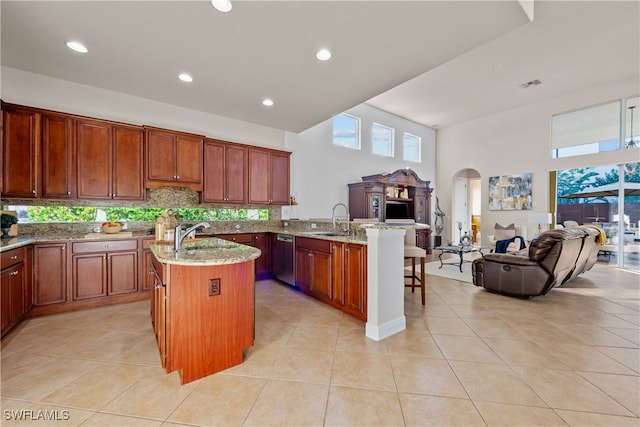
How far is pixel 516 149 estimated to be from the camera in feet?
24.0

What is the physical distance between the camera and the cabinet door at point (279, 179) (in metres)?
4.99

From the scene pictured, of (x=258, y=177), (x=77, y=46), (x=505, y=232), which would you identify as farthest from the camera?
(x=505, y=232)

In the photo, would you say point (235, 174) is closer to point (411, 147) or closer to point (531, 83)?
point (411, 147)

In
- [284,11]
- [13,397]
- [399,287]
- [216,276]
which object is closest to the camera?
[13,397]

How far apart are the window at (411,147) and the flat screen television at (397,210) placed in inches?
68.6

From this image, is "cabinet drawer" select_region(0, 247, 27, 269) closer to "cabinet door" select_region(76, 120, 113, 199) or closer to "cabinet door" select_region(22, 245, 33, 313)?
"cabinet door" select_region(22, 245, 33, 313)

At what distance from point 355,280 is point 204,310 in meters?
1.53

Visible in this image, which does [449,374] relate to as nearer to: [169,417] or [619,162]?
[169,417]

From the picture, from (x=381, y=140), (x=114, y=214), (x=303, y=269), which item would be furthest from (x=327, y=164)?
(x=114, y=214)

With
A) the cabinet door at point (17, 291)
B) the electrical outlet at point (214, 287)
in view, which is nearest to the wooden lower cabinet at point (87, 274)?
the cabinet door at point (17, 291)

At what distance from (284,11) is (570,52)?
214 inches

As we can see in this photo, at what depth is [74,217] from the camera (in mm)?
3508

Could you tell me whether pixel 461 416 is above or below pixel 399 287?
below

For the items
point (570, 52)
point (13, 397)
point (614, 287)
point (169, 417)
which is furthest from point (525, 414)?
point (570, 52)
